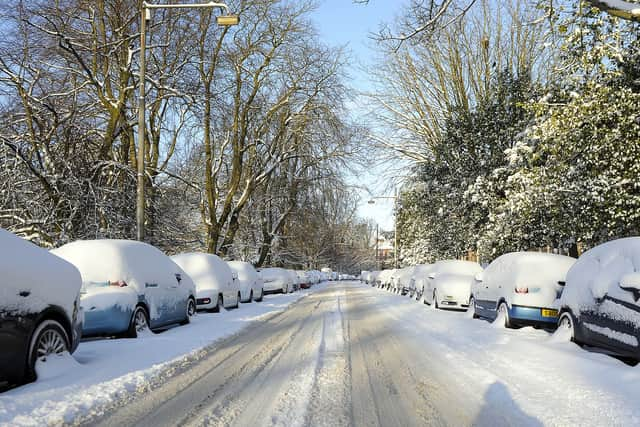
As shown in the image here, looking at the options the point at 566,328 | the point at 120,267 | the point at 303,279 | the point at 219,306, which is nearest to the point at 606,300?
the point at 566,328

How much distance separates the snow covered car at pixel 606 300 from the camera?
21.3ft

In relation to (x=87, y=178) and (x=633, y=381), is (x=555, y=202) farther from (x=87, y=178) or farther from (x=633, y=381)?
(x=87, y=178)

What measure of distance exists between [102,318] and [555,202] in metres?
12.7

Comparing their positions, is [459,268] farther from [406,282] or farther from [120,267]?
[120,267]

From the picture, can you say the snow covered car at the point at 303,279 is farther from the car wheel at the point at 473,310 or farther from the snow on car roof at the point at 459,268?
the car wheel at the point at 473,310

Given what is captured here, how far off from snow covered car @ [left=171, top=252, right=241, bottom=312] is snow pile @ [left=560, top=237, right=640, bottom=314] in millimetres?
9382

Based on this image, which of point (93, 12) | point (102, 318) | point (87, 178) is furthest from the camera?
point (93, 12)

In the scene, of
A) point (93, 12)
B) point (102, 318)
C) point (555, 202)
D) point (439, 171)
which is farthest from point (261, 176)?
point (102, 318)

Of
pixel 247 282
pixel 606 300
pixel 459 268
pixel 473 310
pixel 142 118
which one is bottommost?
pixel 473 310

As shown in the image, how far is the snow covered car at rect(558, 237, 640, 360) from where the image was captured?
648 cm

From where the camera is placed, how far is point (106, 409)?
16.0ft

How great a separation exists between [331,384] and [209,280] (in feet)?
32.0

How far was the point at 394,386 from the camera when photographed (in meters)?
5.95

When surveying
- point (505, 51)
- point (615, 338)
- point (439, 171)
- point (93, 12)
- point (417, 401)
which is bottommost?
point (417, 401)
